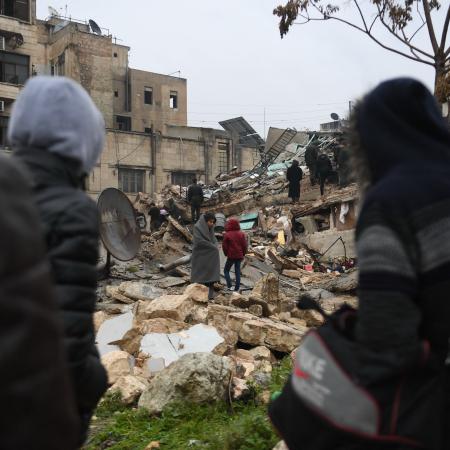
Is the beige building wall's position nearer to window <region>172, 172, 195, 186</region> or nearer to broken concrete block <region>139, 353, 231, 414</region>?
window <region>172, 172, 195, 186</region>

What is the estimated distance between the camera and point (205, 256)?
10289mm

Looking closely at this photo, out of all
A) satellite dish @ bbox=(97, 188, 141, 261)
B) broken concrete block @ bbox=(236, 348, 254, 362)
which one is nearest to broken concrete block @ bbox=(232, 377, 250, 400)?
broken concrete block @ bbox=(236, 348, 254, 362)

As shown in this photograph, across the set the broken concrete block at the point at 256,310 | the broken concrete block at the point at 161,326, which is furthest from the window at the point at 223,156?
the broken concrete block at the point at 161,326

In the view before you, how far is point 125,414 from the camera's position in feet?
14.5

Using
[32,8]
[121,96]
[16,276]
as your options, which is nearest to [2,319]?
[16,276]

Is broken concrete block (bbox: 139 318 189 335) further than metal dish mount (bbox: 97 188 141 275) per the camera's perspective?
No

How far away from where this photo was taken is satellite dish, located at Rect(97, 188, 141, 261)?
11102 mm

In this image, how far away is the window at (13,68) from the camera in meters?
29.5

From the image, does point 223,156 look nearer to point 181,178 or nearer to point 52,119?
point 181,178

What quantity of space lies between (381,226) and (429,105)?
1.50 feet

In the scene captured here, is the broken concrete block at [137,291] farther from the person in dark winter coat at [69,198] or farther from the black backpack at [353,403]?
the black backpack at [353,403]

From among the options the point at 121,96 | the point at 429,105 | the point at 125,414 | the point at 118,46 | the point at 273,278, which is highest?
the point at 118,46

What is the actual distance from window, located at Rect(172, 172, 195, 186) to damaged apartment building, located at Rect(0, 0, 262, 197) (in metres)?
0.06

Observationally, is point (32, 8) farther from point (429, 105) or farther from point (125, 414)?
point (429, 105)
